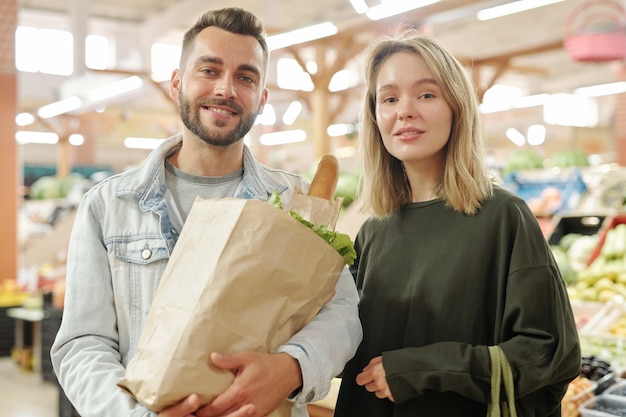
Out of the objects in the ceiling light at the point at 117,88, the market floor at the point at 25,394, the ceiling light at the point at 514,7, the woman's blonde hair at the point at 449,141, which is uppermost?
the ceiling light at the point at 514,7

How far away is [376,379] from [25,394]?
19.3 ft

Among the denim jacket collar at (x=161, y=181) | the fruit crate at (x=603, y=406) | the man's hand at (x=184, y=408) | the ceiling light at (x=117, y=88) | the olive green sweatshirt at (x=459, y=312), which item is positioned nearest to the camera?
the man's hand at (x=184, y=408)

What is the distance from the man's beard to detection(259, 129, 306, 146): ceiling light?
60.8ft

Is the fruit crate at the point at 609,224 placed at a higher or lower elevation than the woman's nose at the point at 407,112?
lower

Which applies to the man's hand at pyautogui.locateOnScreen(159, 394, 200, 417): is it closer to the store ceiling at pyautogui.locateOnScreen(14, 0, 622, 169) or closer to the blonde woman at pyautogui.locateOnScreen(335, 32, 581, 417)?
the blonde woman at pyautogui.locateOnScreen(335, 32, 581, 417)

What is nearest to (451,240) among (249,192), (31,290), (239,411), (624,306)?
(249,192)

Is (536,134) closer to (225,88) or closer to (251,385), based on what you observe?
(225,88)

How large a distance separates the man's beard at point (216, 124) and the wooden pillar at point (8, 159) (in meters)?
7.67

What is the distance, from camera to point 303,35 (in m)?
6.41

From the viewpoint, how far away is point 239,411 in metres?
1.24

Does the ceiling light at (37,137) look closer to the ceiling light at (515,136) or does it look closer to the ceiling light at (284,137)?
the ceiling light at (284,137)

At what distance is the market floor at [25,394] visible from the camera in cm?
594

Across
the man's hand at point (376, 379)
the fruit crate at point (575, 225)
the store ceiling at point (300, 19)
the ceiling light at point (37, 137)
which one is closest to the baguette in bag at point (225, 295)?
the man's hand at point (376, 379)

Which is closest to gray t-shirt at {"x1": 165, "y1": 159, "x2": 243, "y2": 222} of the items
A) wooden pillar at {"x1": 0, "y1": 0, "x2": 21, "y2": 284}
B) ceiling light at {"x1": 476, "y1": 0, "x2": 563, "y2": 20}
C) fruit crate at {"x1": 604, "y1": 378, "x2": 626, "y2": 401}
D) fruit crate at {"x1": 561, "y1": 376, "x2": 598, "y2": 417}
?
fruit crate at {"x1": 561, "y1": 376, "x2": 598, "y2": 417}
